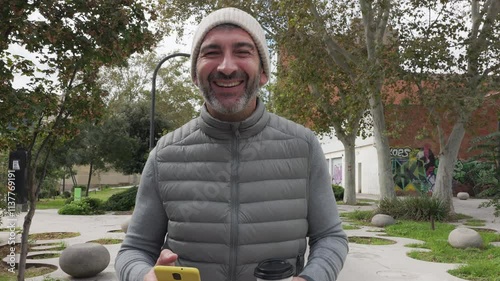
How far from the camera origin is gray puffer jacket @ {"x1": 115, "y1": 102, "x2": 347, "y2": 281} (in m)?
1.72

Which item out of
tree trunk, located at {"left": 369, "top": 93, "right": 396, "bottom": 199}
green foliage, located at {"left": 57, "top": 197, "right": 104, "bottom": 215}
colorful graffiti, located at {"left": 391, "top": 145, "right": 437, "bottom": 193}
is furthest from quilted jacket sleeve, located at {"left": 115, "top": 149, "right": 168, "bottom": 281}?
colorful graffiti, located at {"left": 391, "top": 145, "right": 437, "bottom": 193}

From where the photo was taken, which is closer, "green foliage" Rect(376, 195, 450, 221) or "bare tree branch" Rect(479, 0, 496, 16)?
"bare tree branch" Rect(479, 0, 496, 16)

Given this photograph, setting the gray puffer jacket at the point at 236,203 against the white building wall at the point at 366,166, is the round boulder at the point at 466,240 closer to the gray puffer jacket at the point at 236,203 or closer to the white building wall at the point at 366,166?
the gray puffer jacket at the point at 236,203

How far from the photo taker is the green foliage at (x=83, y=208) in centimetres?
2123

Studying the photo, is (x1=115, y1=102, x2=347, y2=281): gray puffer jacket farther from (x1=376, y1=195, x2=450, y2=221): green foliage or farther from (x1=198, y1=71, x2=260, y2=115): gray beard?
(x1=376, y1=195, x2=450, y2=221): green foliage

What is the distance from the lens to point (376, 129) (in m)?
17.6

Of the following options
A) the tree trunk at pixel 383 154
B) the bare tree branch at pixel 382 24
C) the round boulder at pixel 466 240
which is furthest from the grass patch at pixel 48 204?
the round boulder at pixel 466 240

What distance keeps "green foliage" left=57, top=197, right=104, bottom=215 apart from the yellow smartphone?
21195 mm

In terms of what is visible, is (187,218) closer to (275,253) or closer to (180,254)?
(180,254)

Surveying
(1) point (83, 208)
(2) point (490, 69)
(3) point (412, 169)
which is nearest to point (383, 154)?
(2) point (490, 69)

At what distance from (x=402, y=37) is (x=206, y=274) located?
15494mm

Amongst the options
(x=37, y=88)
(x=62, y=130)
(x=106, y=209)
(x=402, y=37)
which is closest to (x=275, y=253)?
(x=37, y=88)

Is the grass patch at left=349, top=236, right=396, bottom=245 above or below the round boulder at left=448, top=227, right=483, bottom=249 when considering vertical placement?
below

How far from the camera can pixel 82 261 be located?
791 centimetres
